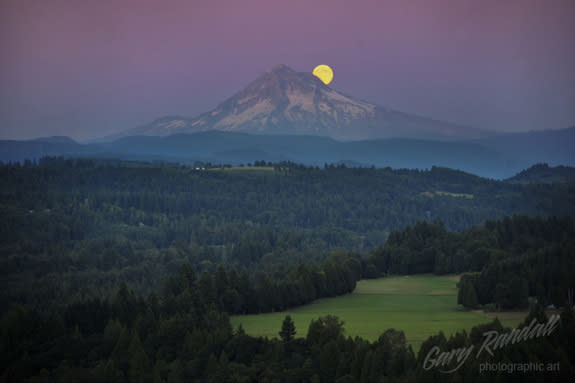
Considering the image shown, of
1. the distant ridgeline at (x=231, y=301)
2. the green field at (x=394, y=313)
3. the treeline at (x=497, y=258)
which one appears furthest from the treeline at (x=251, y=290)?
the treeline at (x=497, y=258)

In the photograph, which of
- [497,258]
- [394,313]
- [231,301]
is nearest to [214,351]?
[394,313]

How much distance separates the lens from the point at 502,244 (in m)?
112

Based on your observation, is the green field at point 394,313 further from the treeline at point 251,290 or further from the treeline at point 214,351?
the treeline at point 214,351

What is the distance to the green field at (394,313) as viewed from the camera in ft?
203

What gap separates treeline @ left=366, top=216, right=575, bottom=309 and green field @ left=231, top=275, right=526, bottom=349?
12.8 ft

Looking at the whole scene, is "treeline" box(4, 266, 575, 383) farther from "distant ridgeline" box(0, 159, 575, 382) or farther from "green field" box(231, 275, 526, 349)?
"green field" box(231, 275, 526, 349)

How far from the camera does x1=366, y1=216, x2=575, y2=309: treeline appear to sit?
235 feet

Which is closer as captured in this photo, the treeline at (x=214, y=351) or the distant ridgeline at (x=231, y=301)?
the treeline at (x=214, y=351)

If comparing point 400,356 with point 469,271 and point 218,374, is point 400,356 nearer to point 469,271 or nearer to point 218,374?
point 218,374

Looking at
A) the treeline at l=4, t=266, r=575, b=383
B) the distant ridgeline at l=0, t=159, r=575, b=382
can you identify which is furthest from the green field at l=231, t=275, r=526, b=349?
the treeline at l=4, t=266, r=575, b=383

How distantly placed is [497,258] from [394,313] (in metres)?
33.8

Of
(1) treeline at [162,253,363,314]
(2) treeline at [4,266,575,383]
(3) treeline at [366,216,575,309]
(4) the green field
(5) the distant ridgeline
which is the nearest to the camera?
(2) treeline at [4,266,575,383]

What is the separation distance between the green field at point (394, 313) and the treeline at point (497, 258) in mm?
3903

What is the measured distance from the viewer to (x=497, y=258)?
98.9 metres
